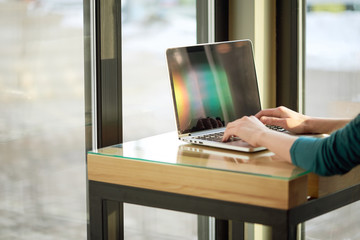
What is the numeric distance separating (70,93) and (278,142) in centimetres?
71

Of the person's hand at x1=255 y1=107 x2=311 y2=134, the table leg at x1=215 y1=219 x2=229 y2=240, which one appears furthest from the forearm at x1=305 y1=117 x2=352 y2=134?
the table leg at x1=215 y1=219 x2=229 y2=240

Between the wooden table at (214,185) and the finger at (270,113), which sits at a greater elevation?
the finger at (270,113)

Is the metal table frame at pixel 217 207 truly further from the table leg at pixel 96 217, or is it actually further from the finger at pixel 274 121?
the finger at pixel 274 121

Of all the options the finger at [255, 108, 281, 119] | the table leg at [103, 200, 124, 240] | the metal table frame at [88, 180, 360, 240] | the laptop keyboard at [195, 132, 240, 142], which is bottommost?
the table leg at [103, 200, 124, 240]

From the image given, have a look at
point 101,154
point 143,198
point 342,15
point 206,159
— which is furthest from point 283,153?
point 342,15

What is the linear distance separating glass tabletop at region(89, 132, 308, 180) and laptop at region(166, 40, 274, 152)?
5 centimetres

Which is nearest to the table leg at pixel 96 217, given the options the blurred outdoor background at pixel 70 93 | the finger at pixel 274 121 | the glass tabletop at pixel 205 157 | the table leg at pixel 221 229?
the glass tabletop at pixel 205 157

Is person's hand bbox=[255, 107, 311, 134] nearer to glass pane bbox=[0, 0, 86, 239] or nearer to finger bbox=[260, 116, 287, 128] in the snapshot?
finger bbox=[260, 116, 287, 128]

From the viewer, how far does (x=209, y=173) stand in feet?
4.71

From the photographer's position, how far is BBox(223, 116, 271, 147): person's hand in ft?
4.98

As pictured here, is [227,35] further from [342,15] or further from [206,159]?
[206,159]

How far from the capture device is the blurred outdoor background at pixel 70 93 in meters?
1.74

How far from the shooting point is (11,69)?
5.61ft

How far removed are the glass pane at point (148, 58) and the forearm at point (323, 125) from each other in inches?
24.3
